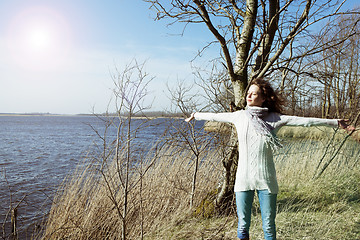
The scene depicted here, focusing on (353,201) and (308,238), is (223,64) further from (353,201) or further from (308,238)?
(353,201)

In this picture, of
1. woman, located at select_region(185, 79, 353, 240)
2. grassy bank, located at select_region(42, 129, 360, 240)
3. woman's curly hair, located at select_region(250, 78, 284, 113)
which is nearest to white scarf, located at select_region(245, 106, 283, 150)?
woman, located at select_region(185, 79, 353, 240)

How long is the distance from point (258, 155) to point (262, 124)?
0.27m

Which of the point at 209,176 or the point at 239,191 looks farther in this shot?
the point at 209,176

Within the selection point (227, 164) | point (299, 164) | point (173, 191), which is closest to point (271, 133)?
point (227, 164)

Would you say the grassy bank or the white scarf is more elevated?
the white scarf

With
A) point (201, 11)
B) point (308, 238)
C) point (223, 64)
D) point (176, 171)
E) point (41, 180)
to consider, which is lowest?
point (41, 180)

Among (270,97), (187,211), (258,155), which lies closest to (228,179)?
(187,211)

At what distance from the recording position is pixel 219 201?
362 centimetres

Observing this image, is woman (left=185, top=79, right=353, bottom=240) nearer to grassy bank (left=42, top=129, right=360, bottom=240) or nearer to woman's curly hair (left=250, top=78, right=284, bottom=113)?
woman's curly hair (left=250, top=78, right=284, bottom=113)

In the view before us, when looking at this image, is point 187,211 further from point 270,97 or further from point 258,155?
point 270,97

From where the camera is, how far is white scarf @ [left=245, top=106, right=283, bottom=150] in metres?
2.28

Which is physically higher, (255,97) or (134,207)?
(255,97)

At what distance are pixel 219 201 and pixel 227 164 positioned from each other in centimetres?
54

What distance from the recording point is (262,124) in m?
2.32
